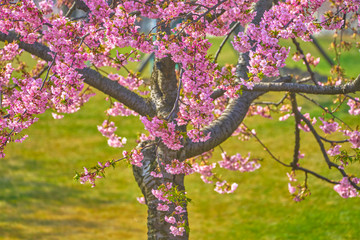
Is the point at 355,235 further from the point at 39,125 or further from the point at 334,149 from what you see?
the point at 39,125

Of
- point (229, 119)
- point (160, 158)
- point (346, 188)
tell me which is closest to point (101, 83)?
point (160, 158)

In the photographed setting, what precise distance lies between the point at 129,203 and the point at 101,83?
558 centimetres

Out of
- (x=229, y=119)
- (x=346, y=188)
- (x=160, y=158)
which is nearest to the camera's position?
(x=160, y=158)

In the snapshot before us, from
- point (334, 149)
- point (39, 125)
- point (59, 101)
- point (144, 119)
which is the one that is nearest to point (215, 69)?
point (144, 119)

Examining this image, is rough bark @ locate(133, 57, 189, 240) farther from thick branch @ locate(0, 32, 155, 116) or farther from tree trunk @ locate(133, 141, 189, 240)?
thick branch @ locate(0, 32, 155, 116)

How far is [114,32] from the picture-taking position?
442 centimetres

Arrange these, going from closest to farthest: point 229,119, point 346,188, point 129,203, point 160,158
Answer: point 160,158
point 229,119
point 346,188
point 129,203

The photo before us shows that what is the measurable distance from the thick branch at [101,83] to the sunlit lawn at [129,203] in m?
3.98

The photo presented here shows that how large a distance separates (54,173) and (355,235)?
24.7 feet

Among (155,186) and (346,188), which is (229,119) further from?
(346,188)

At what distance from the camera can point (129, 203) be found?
10.9 meters

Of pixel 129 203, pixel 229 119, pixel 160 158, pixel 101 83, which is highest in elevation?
pixel 129 203

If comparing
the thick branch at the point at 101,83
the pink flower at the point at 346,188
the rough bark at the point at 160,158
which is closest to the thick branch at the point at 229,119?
the rough bark at the point at 160,158

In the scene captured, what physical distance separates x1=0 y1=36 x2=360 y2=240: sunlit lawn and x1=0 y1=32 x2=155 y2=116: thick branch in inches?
Answer: 157
